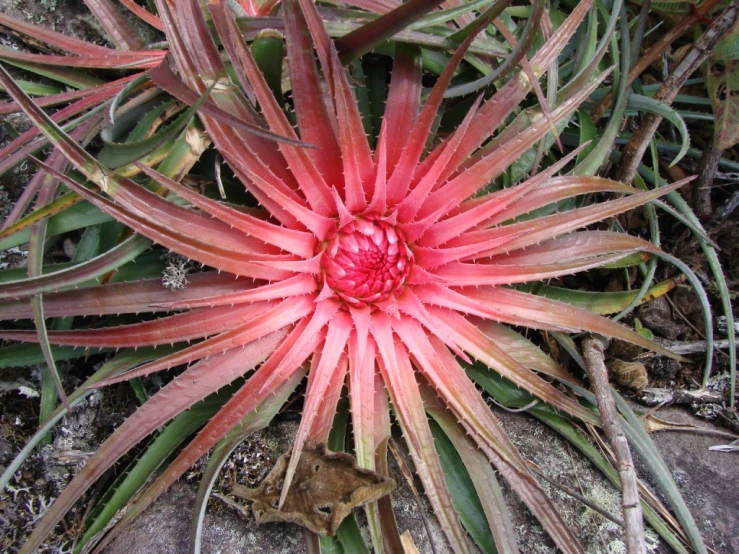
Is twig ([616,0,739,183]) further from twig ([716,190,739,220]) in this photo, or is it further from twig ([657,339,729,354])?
twig ([657,339,729,354])

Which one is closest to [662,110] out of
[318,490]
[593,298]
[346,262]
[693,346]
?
[593,298]

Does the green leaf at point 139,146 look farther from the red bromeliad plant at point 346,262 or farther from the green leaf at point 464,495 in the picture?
the green leaf at point 464,495

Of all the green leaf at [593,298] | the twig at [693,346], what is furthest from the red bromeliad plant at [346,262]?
the twig at [693,346]

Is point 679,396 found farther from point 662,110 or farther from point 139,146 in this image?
point 139,146

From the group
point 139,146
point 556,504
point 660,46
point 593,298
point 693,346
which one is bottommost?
point 556,504

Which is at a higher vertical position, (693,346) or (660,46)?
(660,46)

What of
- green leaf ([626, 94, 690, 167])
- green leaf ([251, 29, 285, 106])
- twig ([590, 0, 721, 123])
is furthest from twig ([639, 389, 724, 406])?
green leaf ([251, 29, 285, 106])
